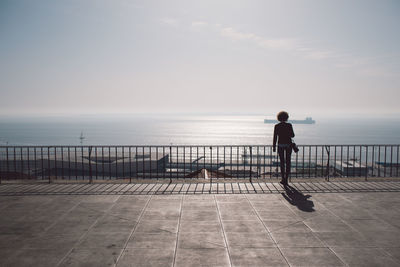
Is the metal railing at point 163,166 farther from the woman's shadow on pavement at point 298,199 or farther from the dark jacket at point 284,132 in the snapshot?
the woman's shadow on pavement at point 298,199

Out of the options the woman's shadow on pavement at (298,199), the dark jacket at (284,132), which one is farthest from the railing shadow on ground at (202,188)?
the dark jacket at (284,132)

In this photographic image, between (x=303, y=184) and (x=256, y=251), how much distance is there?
4.84m

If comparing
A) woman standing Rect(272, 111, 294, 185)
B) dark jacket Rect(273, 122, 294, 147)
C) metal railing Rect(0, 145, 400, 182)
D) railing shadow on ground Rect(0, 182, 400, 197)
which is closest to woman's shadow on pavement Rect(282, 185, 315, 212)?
railing shadow on ground Rect(0, 182, 400, 197)

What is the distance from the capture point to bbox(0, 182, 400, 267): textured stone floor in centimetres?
360

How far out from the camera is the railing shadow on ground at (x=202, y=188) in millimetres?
7051

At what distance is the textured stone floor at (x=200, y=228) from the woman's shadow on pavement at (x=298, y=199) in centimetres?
2

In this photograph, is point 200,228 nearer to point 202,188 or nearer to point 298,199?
point 202,188

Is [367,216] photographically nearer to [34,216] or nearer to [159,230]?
[159,230]

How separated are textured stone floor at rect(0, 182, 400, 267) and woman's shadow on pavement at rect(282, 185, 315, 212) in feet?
0.08

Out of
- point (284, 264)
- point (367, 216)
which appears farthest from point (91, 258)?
point (367, 216)

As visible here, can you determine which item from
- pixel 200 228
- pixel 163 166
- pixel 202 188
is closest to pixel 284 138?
Result: pixel 202 188

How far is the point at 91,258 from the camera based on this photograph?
141 inches

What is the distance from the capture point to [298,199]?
21.0ft

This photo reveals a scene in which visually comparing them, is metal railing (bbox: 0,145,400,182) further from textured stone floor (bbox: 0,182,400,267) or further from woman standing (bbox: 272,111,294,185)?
textured stone floor (bbox: 0,182,400,267)
